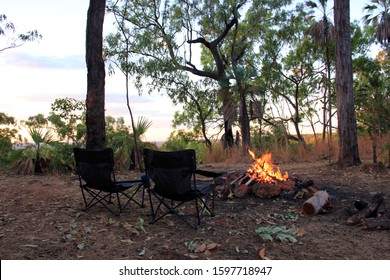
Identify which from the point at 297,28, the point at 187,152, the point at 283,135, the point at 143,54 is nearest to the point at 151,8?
the point at 297,28

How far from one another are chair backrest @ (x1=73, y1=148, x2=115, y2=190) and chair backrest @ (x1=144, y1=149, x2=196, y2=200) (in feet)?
1.99

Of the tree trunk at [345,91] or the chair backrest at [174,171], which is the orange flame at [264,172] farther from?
the tree trunk at [345,91]

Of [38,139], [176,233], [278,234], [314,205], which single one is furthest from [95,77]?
[278,234]

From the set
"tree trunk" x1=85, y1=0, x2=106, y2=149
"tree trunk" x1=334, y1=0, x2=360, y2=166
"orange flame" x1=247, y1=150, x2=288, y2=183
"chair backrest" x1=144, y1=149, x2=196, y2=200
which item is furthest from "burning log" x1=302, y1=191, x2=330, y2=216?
"tree trunk" x1=334, y1=0, x2=360, y2=166

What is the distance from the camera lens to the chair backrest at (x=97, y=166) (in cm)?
448

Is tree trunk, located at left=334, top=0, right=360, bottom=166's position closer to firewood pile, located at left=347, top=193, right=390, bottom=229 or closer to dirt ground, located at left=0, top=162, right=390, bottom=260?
dirt ground, located at left=0, top=162, right=390, bottom=260

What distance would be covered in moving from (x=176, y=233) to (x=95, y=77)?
14.4 feet

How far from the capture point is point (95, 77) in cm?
730

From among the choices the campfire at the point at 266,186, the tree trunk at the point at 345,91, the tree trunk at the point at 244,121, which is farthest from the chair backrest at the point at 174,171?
the tree trunk at the point at 244,121

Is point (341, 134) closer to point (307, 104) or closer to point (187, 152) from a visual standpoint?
point (187, 152)

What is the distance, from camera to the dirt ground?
3.34 m

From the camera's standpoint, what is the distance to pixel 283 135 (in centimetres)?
1410

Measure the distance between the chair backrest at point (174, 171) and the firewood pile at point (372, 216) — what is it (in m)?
1.86
